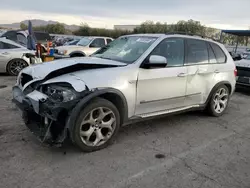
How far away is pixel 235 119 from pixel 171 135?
1.98m

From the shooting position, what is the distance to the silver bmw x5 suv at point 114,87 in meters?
3.40

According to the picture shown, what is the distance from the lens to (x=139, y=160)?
11.6 feet

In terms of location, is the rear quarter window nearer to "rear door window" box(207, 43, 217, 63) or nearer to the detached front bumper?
"rear door window" box(207, 43, 217, 63)

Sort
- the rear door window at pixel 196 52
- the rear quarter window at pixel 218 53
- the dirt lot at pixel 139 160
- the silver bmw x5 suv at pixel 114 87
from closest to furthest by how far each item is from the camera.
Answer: the dirt lot at pixel 139 160, the silver bmw x5 suv at pixel 114 87, the rear door window at pixel 196 52, the rear quarter window at pixel 218 53

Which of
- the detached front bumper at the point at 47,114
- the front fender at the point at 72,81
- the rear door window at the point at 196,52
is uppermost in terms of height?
the rear door window at the point at 196,52

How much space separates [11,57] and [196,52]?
744 centimetres

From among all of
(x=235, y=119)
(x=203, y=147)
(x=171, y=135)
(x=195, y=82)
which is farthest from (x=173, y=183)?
(x=235, y=119)

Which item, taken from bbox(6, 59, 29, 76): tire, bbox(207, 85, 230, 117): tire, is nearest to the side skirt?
bbox(207, 85, 230, 117): tire

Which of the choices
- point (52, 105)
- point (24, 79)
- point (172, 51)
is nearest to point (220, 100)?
point (172, 51)

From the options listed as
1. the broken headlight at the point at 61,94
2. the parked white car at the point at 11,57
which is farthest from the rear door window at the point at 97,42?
the broken headlight at the point at 61,94

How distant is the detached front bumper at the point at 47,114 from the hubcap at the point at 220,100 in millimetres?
3453

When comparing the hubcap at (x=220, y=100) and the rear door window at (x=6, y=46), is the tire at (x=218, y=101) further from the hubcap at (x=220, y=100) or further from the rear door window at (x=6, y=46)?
the rear door window at (x=6, y=46)

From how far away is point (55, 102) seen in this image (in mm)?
3307

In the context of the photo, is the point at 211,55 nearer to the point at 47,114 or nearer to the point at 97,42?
the point at 47,114
